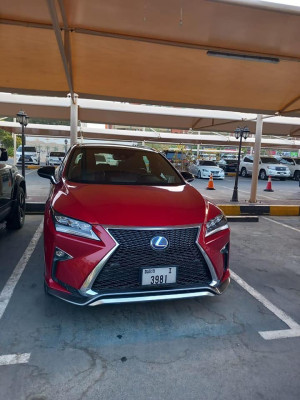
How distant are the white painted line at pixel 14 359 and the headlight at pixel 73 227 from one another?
1006 millimetres

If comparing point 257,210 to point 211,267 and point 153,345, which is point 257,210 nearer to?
point 211,267

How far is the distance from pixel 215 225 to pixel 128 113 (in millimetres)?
10409

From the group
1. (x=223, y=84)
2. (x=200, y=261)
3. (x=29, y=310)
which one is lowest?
(x=29, y=310)

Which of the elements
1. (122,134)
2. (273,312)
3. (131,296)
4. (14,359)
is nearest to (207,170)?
(122,134)

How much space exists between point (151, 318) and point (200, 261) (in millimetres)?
779

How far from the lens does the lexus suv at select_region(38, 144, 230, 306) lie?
2.58 m

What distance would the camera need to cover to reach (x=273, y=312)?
324 cm

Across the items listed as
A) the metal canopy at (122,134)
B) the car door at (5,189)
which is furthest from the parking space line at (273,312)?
the metal canopy at (122,134)

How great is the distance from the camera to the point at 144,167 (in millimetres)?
4375

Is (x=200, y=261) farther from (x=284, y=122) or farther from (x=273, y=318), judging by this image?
(x=284, y=122)

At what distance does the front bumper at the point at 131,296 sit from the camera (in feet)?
8.44

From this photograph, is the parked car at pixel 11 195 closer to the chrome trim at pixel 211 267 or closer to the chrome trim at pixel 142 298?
the chrome trim at pixel 142 298

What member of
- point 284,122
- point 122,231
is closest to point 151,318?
point 122,231

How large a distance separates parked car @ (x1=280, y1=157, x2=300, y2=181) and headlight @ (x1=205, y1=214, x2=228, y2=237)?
877 inches
